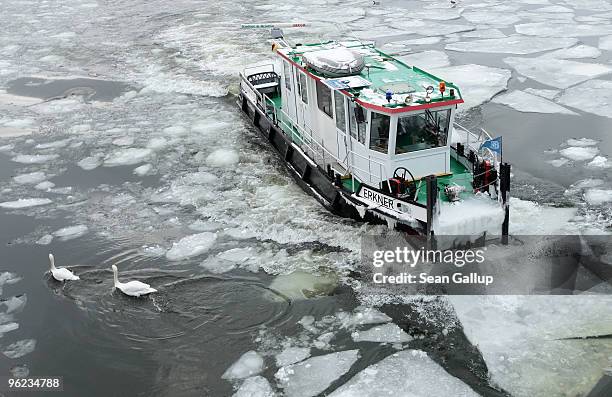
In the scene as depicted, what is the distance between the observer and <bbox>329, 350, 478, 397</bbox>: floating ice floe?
8.74m

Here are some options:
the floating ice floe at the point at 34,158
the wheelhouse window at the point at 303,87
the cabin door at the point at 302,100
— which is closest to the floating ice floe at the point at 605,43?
the cabin door at the point at 302,100

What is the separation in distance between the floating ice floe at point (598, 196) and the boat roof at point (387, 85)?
149 inches

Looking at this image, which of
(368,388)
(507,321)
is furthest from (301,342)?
(507,321)

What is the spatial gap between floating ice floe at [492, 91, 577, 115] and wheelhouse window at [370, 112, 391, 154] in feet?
25.9

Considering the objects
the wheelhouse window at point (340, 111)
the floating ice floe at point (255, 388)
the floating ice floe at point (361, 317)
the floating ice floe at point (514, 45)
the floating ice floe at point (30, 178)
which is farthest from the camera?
the floating ice floe at point (514, 45)

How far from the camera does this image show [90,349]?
996 centimetres

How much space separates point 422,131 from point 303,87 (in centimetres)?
335

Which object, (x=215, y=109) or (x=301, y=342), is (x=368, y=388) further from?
(x=215, y=109)

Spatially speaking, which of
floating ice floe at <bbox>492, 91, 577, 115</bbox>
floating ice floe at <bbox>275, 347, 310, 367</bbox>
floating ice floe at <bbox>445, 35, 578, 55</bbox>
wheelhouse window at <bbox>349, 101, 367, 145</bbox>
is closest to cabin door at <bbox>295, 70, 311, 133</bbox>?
wheelhouse window at <bbox>349, 101, 367, 145</bbox>

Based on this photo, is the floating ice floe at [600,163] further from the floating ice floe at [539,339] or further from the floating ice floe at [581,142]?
the floating ice floe at [539,339]

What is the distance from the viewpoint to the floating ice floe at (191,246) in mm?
12297

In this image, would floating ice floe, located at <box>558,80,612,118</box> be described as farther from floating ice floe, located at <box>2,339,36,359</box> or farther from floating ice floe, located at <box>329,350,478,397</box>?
floating ice floe, located at <box>2,339,36,359</box>

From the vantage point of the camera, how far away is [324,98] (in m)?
13.5

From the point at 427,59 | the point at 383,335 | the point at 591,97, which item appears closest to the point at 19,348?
the point at 383,335
